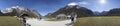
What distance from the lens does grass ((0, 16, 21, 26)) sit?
2.86 m

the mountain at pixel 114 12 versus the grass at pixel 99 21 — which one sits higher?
the mountain at pixel 114 12

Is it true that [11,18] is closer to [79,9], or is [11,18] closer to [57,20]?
[57,20]

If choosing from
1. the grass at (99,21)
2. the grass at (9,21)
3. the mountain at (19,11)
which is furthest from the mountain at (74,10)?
the grass at (9,21)

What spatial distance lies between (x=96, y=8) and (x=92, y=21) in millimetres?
130

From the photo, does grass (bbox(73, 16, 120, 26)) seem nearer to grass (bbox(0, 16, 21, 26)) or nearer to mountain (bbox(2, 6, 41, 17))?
mountain (bbox(2, 6, 41, 17))

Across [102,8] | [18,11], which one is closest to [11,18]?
[18,11]

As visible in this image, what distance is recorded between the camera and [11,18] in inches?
112

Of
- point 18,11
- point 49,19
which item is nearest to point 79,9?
point 49,19

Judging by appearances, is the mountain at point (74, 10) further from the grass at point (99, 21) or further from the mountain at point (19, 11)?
the mountain at point (19, 11)

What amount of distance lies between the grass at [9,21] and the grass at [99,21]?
55 cm

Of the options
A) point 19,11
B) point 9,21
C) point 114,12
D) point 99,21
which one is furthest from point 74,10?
point 9,21

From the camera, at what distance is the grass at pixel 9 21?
2.86 m

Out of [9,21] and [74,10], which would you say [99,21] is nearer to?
[74,10]

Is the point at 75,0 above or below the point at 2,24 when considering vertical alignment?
above
